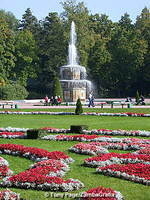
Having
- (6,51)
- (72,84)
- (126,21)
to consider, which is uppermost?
(126,21)

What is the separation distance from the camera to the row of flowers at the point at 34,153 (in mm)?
11820

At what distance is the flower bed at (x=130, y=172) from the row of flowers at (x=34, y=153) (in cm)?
156

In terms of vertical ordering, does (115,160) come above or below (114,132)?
below

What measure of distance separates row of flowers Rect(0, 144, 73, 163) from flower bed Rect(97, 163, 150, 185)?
1559 millimetres

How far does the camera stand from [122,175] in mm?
9812

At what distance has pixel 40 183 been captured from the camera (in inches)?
349

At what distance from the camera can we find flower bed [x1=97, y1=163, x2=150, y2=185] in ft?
30.9

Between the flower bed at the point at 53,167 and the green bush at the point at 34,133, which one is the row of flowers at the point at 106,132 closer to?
the green bush at the point at 34,133

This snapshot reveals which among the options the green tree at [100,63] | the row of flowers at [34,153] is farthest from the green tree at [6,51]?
the row of flowers at [34,153]

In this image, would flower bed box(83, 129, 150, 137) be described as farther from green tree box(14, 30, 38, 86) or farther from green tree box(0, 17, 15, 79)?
green tree box(14, 30, 38, 86)

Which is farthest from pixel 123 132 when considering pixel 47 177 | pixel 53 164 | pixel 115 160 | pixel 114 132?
pixel 47 177

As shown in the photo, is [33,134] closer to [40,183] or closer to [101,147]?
[101,147]

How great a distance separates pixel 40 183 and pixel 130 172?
82.7 inches

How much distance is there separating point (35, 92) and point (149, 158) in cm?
5518
